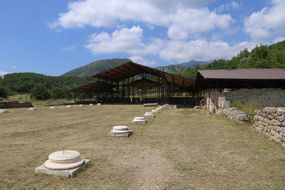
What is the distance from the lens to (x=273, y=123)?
1008 cm

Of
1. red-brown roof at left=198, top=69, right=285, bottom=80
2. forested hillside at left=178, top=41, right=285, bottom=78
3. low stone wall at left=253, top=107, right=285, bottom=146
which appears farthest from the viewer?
forested hillside at left=178, top=41, right=285, bottom=78

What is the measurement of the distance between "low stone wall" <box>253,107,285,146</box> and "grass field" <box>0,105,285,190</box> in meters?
0.31

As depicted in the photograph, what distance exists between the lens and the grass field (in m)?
5.72

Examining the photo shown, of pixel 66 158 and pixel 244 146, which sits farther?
pixel 244 146

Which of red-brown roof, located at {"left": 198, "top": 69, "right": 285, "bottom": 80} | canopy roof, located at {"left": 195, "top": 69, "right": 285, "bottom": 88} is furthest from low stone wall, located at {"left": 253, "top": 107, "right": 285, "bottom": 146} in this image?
canopy roof, located at {"left": 195, "top": 69, "right": 285, "bottom": 88}

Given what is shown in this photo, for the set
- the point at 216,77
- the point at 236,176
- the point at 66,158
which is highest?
the point at 216,77

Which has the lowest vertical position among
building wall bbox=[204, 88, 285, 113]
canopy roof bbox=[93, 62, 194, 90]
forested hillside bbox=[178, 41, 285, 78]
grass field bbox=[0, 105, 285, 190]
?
grass field bbox=[0, 105, 285, 190]

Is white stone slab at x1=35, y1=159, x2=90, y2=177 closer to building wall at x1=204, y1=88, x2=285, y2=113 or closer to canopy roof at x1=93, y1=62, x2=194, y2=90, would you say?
building wall at x1=204, y1=88, x2=285, y2=113

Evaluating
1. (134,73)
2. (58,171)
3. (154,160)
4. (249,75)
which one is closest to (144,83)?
(134,73)

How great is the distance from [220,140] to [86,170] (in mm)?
5428

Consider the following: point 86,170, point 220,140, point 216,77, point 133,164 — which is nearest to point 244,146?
point 220,140

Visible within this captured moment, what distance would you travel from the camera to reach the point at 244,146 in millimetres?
9242

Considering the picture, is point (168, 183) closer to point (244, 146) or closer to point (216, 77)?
point (244, 146)

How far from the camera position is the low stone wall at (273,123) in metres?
Result: 9.38
